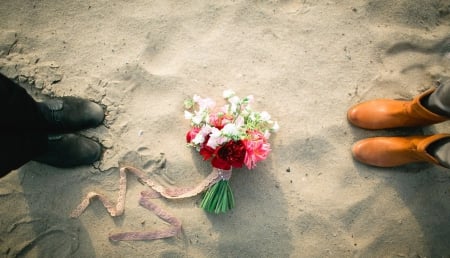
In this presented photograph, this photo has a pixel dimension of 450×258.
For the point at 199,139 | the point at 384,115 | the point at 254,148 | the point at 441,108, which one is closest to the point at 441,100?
the point at 441,108

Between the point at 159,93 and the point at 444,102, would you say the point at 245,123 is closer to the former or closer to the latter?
the point at 159,93

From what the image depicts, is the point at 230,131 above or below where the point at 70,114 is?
above

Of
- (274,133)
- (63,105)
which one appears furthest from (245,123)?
(63,105)

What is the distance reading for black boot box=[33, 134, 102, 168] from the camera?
7.01 ft

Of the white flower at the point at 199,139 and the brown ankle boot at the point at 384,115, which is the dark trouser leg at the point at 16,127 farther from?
the brown ankle boot at the point at 384,115

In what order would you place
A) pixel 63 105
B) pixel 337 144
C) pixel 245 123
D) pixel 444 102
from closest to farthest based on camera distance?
pixel 444 102 → pixel 245 123 → pixel 63 105 → pixel 337 144

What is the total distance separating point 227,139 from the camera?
1807 millimetres

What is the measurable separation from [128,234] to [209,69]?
145 cm

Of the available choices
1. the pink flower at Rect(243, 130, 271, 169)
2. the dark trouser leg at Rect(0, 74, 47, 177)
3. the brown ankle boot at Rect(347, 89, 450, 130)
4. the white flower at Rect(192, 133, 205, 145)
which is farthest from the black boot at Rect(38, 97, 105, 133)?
the brown ankle boot at Rect(347, 89, 450, 130)

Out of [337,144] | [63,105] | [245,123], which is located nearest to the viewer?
[245,123]

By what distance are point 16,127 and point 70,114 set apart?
0.57 meters

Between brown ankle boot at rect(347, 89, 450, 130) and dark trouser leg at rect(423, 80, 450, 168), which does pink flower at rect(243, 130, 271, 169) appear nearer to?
brown ankle boot at rect(347, 89, 450, 130)

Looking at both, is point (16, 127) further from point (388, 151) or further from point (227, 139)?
point (388, 151)

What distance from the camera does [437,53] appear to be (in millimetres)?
2309
